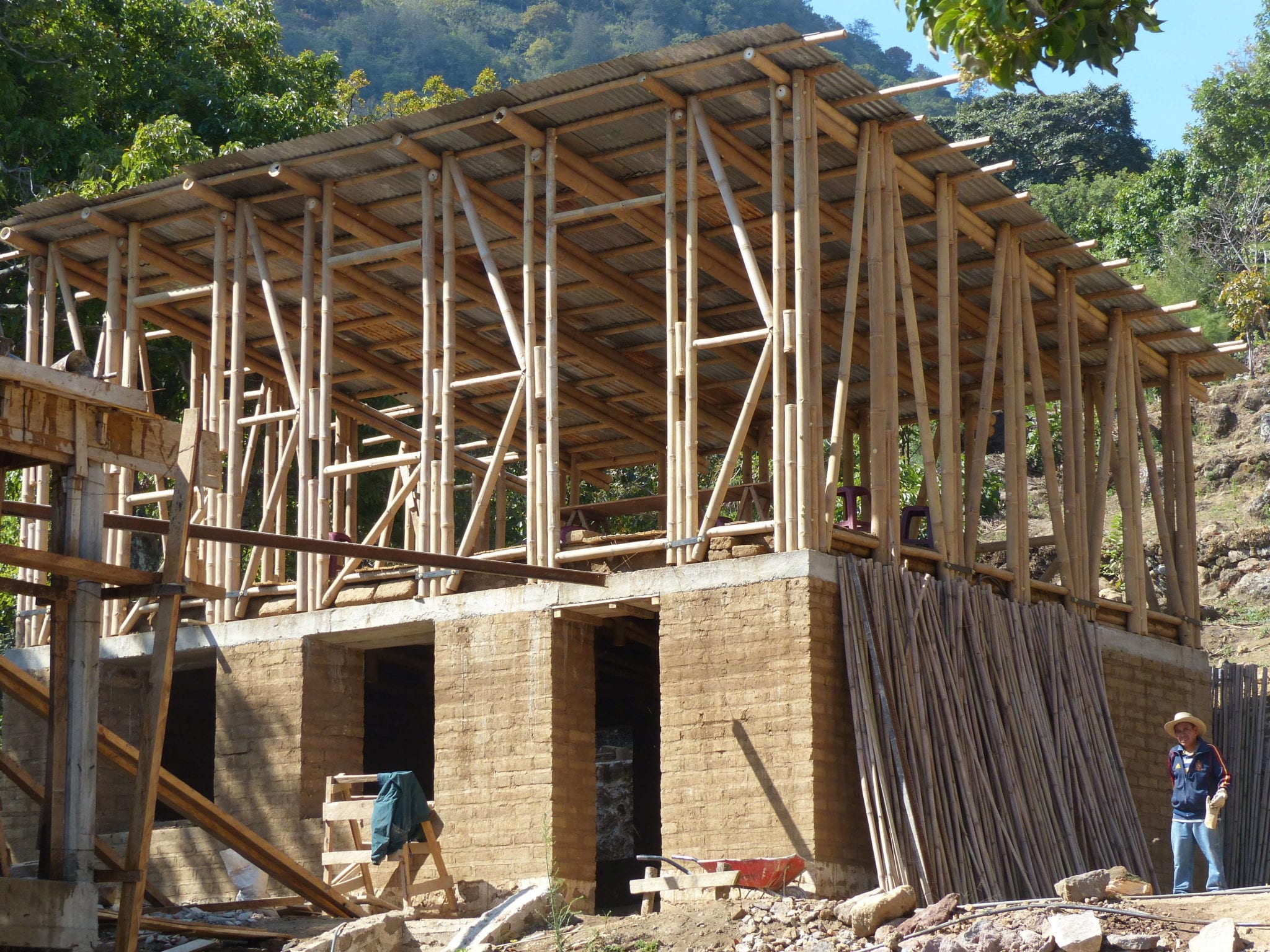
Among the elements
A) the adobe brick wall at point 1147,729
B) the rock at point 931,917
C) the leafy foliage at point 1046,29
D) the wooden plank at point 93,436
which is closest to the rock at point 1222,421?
the adobe brick wall at point 1147,729

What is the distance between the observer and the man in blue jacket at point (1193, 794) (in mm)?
15023

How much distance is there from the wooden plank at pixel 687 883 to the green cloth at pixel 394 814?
201 centimetres

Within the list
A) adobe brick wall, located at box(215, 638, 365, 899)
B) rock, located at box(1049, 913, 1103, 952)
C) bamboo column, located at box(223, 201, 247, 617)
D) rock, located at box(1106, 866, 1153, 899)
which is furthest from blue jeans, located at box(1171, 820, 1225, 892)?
bamboo column, located at box(223, 201, 247, 617)

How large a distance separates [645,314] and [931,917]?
11.8 m

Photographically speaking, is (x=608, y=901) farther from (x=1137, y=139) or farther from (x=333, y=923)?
(x=1137, y=139)

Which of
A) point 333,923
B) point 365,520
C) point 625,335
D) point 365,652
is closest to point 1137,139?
point 365,520

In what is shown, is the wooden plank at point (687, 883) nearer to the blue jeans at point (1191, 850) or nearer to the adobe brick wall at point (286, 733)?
the blue jeans at point (1191, 850)

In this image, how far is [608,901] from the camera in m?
24.8

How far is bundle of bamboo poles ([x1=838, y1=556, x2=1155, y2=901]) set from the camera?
16.0 meters

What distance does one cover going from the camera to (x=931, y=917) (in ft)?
43.2

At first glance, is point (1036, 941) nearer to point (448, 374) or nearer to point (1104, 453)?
point (448, 374)

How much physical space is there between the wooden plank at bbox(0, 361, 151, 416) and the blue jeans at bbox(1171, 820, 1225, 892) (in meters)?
9.08

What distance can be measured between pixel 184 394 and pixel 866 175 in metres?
16.2

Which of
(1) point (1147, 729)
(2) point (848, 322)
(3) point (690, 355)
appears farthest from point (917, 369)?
(1) point (1147, 729)
